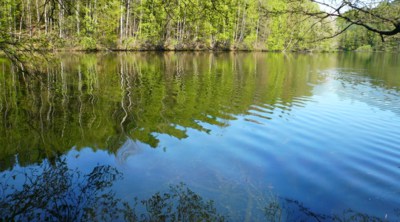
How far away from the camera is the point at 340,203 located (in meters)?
6.38

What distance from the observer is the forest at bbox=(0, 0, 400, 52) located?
6.46 meters

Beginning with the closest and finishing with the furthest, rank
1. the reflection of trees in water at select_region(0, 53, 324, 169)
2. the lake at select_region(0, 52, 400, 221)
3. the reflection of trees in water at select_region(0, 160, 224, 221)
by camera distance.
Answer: the reflection of trees in water at select_region(0, 160, 224, 221)
the lake at select_region(0, 52, 400, 221)
the reflection of trees in water at select_region(0, 53, 324, 169)

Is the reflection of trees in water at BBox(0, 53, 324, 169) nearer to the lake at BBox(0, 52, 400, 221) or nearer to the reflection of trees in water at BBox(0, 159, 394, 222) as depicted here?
the lake at BBox(0, 52, 400, 221)

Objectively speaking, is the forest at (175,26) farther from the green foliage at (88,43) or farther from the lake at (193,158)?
the lake at (193,158)

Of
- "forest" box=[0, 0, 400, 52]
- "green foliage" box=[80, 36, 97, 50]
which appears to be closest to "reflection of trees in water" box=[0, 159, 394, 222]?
"forest" box=[0, 0, 400, 52]

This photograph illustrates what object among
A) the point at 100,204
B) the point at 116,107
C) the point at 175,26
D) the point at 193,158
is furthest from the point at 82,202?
the point at 175,26

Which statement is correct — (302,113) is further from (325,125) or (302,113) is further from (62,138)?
(62,138)

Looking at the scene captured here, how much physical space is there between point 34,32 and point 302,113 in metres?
10.7

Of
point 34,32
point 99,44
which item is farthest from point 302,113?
point 99,44

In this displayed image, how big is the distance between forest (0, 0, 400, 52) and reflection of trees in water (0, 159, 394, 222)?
2.63 meters

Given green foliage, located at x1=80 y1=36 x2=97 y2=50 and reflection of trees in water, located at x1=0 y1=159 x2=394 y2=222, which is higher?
green foliage, located at x1=80 y1=36 x2=97 y2=50

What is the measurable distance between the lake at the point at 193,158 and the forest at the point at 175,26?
1372 millimetres

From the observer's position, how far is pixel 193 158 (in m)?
8.47

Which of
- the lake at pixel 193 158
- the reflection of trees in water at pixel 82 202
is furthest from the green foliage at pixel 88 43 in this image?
the reflection of trees in water at pixel 82 202
